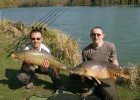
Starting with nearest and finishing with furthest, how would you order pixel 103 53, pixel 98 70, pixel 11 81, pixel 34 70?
pixel 98 70
pixel 103 53
pixel 34 70
pixel 11 81

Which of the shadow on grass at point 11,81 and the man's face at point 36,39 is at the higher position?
the man's face at point 36,39

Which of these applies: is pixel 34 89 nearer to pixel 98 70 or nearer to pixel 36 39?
pixel 36 39

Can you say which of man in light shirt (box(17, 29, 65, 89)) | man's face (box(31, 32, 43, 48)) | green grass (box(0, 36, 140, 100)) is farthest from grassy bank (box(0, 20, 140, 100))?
man's face (box(31, 32, 43, 48))

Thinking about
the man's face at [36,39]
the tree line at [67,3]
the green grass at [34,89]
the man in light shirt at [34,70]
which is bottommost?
the tree line at [67,3]

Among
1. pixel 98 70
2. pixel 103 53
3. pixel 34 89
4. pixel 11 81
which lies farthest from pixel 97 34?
pixel 11 81

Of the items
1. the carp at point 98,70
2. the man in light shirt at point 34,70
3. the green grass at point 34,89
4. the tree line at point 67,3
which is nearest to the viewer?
the carp at point 98,70

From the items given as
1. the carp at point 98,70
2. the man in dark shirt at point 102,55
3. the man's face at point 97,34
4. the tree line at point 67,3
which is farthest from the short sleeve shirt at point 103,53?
the tree line at point 67,3

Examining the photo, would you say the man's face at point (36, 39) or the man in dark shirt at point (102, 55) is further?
the man's face at point (36, 39)

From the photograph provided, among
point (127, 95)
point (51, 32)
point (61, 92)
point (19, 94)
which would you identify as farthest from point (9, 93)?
point (51, 32)

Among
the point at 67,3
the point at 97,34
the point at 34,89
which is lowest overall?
the point at 67,3

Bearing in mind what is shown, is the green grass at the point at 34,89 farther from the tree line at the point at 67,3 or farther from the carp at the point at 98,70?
the tree line at the point at 67,3

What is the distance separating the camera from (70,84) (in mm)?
6395

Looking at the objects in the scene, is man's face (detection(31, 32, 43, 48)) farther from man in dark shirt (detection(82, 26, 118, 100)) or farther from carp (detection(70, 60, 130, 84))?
carp (detection(70, 60, 130, 84))

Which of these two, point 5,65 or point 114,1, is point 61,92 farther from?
point 114,1
